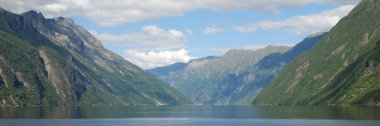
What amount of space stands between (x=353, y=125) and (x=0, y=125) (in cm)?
10802

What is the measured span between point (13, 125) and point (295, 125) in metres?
89.4

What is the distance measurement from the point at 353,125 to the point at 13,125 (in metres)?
105

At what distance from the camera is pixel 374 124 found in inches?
7229

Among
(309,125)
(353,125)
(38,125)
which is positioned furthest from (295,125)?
(38,125)

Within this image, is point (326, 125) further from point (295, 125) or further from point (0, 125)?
point (0, 125)

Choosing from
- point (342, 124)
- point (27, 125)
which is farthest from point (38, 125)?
point (342, 124)

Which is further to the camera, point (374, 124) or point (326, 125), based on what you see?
point (326, 125)

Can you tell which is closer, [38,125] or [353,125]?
[353,125]

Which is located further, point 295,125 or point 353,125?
point 295,125

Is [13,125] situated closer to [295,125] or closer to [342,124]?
[295,125]

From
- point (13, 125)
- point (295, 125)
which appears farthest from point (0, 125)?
point (295, 125)

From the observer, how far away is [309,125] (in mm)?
196500

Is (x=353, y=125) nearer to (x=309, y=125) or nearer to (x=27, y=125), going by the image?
(x=309, y=125)

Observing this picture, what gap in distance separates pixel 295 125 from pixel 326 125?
9884mm
